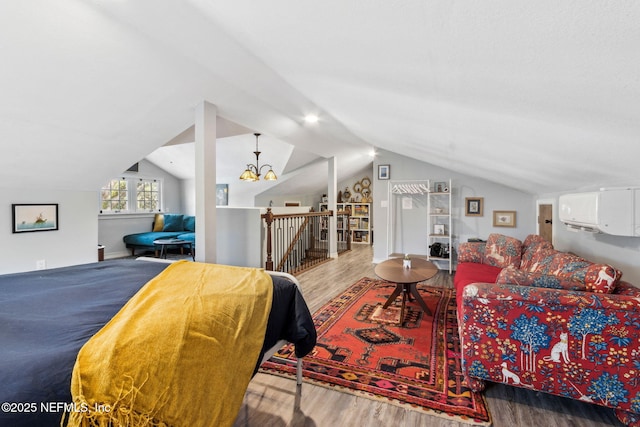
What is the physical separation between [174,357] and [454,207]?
5.30 meters

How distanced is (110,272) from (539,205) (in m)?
5.25

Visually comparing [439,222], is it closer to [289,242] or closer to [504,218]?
[504,218]

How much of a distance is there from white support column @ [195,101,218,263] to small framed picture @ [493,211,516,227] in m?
4.61

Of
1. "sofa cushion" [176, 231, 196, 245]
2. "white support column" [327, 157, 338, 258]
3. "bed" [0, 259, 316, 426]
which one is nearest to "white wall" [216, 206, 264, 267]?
"sofa cushion" [176, 231, 196, 245]

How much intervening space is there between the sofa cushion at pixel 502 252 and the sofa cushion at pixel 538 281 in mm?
1725

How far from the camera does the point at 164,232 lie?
730 centimetres

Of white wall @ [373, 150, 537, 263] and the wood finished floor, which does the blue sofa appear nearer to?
white wall @ [373, 150, 537, 263]

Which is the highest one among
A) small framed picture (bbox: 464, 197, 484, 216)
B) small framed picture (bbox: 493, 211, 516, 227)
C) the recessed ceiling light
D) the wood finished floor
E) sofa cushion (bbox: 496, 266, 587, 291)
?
the recessed ceiling light

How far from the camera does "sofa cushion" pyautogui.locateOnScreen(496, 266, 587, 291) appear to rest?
1786mm

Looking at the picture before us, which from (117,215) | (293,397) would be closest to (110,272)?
(293,397)

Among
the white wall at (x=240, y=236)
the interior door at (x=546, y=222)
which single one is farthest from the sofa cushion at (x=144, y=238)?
the interior door at (x=546, y=222)

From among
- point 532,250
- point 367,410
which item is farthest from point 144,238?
point 532,250

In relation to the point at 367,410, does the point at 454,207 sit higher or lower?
higher

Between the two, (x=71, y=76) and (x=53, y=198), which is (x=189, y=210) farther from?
(x=71, y=76)
